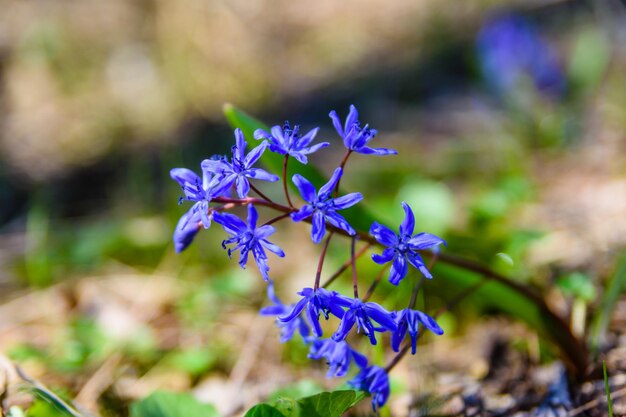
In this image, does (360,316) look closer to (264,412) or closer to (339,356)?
(339,356)

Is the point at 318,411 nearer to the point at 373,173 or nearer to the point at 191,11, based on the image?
the point at 373,173


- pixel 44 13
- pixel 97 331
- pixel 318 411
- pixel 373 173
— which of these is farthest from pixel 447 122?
pixel 44 13

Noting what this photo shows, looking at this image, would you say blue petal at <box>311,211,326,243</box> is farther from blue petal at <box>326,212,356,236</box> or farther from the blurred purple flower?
the blurred purple flower

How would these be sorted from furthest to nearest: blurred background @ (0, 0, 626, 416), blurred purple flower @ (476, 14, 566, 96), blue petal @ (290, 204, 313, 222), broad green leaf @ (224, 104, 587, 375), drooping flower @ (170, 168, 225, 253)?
blurred purple flower @ (476, 14, 566, 96), blurred background @ (0, 0, 626, 416), broad green leaf @ (224, 104, 587, 375), drooping flower @ (170, 168, 225, 253), blue petal @ (290, 204, 313, 222)

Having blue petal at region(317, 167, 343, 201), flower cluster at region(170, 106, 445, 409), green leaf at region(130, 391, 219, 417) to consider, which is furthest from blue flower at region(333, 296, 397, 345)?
green leaf at region(130, 391, 219, 417)

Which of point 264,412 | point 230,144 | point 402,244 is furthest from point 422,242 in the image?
point 230,144

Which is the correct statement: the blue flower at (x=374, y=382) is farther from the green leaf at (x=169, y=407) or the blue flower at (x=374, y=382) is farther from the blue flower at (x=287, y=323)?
the green leaf at (x=169, y=407)
